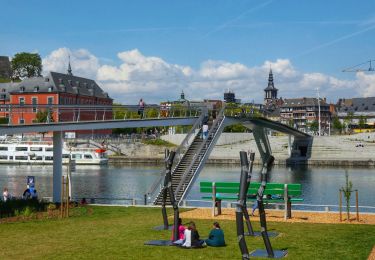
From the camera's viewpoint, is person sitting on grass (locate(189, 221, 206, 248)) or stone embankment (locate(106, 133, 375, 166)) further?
stone embankment (locate(106, 133, 375, 166))

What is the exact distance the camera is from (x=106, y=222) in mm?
23703

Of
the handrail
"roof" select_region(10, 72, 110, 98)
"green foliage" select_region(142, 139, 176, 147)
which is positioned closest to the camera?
the handrail

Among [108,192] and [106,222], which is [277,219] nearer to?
[106,222]

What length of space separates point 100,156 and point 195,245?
8084 centimetres

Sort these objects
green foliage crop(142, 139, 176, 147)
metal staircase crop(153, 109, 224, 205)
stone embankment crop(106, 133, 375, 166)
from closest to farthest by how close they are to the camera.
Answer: metal staircase crop(153, 109, 224, 205) → stone embankment crop(106, 133, 375, 166) → green foliage crop(142, 139, 176, 147)

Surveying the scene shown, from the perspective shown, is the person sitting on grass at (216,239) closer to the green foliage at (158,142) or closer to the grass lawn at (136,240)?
the grass lawn at (136,240)

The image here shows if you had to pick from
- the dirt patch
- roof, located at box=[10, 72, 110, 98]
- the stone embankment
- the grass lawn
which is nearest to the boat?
the stone embankment

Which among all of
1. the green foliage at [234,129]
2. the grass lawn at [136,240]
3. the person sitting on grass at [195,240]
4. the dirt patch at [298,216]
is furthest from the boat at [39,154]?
the person sitting on grass at [195,240]

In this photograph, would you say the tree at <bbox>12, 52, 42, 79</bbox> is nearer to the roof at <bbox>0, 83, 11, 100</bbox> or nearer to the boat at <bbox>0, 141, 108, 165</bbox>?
the roof at <bbox>0, 83, 11, 100</bbox>

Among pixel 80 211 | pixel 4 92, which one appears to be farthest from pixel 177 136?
pixel 80 211

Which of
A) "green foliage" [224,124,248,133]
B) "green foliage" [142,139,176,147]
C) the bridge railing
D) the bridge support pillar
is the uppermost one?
"green foliage" [224,124,248,133]

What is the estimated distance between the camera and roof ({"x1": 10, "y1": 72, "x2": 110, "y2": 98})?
371ft

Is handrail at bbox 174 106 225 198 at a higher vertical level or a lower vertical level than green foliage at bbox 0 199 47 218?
higher

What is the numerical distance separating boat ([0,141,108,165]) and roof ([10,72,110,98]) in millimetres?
15932
